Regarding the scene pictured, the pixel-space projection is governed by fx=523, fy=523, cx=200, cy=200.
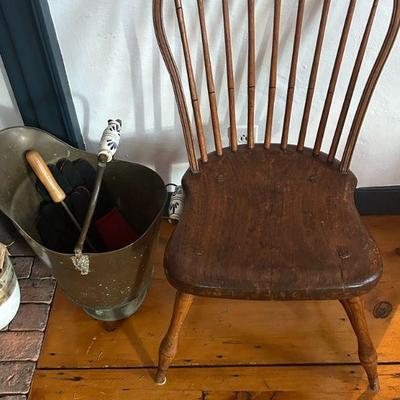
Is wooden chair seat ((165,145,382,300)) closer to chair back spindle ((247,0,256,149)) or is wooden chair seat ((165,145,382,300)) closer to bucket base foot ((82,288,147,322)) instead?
chair back spindle ((247,0,256,149))

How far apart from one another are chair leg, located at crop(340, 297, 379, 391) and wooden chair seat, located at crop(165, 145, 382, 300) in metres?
0.11

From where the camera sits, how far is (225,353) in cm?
134

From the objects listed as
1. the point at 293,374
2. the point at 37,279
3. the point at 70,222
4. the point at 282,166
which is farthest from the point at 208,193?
the point at 37,279

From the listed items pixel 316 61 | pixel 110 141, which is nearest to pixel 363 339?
pixel 316 61

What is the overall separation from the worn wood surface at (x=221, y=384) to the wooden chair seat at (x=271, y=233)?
39 centimetres

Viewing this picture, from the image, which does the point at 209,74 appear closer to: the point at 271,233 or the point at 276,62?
the point at 276,62

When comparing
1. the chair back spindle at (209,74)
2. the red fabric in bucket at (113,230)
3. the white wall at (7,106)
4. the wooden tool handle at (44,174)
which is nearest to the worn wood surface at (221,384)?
the red fabric in bucket at (113,230)

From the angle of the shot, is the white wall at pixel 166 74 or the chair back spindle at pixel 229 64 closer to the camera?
the chair back spindle at pixel 229 64

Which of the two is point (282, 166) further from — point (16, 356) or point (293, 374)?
point (16, 356)

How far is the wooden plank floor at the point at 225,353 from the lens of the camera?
A: 127 centimetres

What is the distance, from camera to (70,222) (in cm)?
130

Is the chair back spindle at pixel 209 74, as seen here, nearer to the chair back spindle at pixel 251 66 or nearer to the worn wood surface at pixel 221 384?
the chair back spindle at pixel 251 66

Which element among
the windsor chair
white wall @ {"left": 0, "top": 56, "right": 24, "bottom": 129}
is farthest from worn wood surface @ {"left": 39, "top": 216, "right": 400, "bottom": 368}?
white wall @ {"left": 0, "top": 56, "right": 24, "bottom": 129}

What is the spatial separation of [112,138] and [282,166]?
0.40 m
